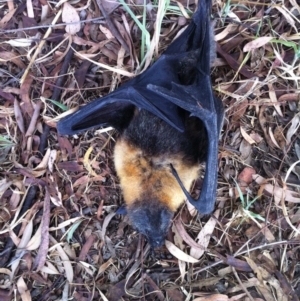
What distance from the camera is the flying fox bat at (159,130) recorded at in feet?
8.77

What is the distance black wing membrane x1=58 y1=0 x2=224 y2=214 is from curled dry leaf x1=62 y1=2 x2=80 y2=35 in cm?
67

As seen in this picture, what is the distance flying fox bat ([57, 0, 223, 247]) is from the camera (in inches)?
105

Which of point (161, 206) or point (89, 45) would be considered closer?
point (161, 206)

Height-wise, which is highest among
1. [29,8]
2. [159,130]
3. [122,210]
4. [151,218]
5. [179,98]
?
[29,8]

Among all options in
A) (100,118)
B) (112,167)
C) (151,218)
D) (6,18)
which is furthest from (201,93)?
(6,18)

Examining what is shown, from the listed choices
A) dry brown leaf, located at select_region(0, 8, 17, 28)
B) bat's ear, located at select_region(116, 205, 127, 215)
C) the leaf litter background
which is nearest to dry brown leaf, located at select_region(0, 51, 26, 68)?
the leaf litter background

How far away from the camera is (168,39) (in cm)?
308

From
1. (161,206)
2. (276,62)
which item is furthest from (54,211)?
(276,62)

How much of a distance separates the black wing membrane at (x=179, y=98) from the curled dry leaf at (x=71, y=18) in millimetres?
667

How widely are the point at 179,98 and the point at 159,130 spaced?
0.46 meters

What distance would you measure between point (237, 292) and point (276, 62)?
1.58 meters

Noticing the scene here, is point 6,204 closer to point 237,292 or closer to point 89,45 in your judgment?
point 89,45

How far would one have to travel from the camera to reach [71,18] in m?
3.14

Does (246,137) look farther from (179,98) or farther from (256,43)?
(179,98)
